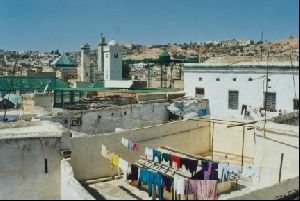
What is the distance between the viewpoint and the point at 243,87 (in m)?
25.5

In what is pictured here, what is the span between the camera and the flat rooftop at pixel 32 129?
55.7 ft

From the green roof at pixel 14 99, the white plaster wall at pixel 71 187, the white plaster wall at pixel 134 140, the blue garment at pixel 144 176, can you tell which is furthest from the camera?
the green roof at pixel 14 99

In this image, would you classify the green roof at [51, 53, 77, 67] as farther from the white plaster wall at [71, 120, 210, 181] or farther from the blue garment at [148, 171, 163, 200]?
the blue garment at [148, 171, 163, 200]

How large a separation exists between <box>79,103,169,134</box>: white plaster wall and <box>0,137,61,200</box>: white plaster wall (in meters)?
5.99

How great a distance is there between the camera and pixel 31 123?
2002cm

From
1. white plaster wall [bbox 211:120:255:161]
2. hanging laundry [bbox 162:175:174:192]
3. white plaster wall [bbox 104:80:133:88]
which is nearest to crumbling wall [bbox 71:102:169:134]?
white plaster wall [bbox 211:120:255:161]

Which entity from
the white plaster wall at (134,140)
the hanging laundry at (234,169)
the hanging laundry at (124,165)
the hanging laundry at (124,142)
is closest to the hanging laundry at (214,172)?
the hanging laundry at (234,169)

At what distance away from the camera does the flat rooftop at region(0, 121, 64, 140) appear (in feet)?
55.7

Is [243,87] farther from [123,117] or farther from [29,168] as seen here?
[29,168]

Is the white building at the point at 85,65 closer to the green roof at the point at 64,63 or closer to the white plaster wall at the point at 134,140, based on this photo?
the green roof at the point at 64,63

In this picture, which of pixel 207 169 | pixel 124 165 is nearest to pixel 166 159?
pixel 207 169

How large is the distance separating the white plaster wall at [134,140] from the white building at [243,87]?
290 cm

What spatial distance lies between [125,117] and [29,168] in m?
9.24

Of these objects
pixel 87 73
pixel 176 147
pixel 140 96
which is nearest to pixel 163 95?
pixel 140 96
